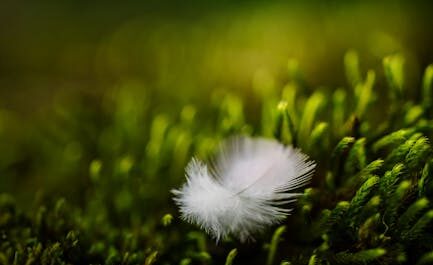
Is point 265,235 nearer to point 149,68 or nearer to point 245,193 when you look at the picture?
point 245,193

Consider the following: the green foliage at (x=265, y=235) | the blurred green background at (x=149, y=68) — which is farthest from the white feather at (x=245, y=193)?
the blurred green background at (x=149, y=68)

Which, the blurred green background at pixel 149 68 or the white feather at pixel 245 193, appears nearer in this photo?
the white feather at pixel 245 193

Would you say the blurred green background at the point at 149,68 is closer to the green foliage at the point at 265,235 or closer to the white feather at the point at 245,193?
the green foliage at the point at 265,235

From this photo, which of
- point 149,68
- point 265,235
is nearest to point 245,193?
point 265,235

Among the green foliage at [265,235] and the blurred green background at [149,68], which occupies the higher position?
the blurred green background at [149,68]

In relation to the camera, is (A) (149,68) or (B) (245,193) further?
(A) (149,68)

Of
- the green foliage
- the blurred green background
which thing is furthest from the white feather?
the blurred green background
